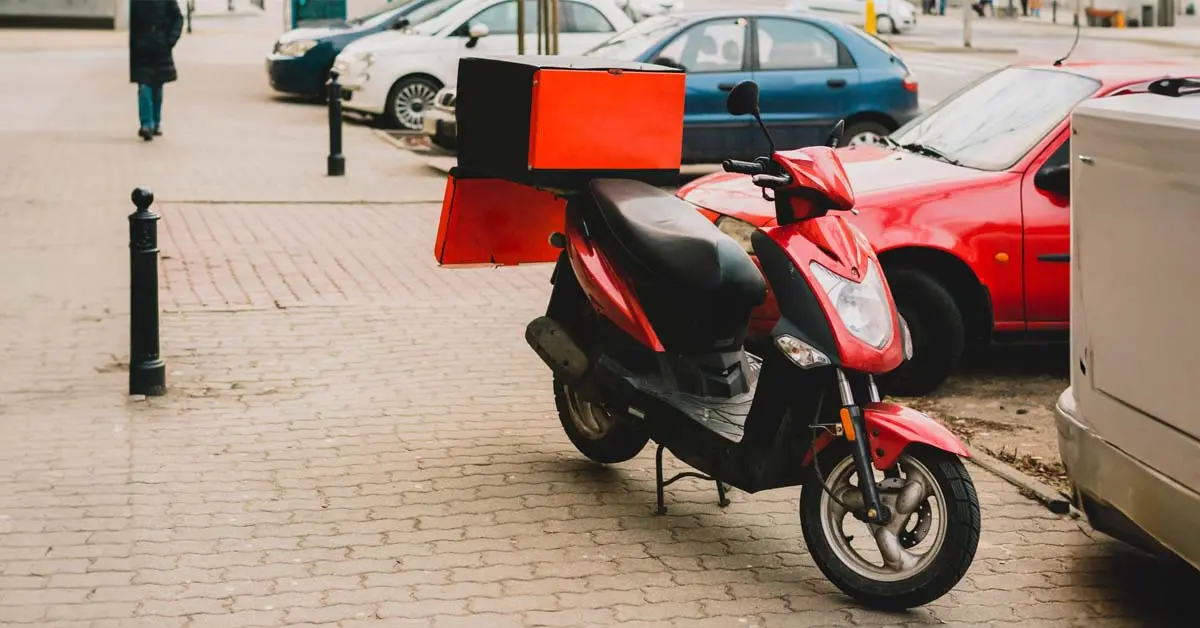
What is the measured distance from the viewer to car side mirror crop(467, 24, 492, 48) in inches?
726

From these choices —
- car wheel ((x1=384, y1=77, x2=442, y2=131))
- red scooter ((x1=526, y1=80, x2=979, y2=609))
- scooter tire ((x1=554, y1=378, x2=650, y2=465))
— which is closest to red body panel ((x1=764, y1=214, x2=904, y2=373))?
red scooter ((x1=526, y1=80, x2=979, y2=609))

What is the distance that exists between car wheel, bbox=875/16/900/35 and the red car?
35897mm

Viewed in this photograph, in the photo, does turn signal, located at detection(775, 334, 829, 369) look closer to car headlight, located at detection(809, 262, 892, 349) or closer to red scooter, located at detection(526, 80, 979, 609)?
red scooter, located at detection(526, 80, 979, 609)

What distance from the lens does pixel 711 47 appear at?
47.1ft

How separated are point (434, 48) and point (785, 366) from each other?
14.4 meters

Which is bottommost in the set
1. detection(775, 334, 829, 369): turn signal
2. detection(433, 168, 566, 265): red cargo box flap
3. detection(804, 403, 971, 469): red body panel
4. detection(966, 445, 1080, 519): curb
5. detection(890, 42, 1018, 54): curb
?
detection(966, 445, 1080, 519): curb

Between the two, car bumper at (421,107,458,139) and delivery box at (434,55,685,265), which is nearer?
delivery box at (434,55,685,265)

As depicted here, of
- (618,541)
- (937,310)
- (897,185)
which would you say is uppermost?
(897,185)

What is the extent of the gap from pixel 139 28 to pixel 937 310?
1217 cm

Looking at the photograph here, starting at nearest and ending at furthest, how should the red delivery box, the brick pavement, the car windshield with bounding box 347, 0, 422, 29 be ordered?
the brick pavement
the red delivery box
the car windshield with bounding box 347, 0, 422, 29

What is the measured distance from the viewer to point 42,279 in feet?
32.6

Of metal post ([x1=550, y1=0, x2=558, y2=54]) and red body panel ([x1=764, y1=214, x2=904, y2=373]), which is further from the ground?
metal post ([x1=550, y1=0, x2=558, y2=54])

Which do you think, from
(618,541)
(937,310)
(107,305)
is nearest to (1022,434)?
(937,310)

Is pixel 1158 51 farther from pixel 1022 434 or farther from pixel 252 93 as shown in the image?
pixel 1022 434
